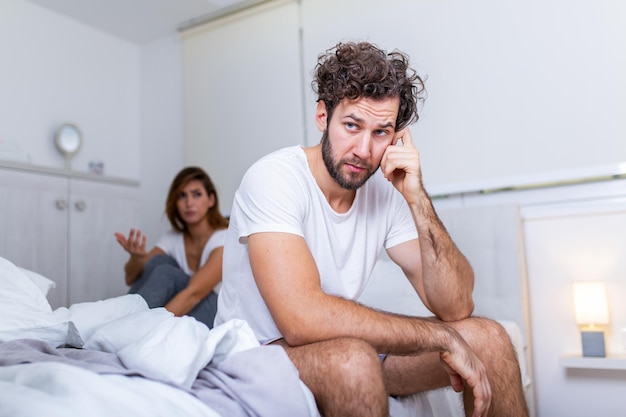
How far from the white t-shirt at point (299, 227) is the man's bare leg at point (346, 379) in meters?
0.31

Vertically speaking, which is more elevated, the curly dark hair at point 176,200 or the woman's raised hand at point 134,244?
the curly dark hair at point 176,200

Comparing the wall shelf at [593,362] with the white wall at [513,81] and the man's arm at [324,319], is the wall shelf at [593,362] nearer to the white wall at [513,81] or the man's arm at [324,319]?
the white wall at [513,81]

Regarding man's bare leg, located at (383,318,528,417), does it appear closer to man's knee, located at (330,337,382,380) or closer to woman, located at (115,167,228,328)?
man's knee, located at (330,337,382,380)

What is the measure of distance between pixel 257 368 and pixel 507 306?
5.31ft

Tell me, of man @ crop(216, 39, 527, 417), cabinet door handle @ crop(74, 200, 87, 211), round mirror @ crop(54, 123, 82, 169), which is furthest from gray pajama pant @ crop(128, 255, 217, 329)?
man @ crop(216, 39, 527, 417)

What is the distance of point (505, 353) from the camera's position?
4.99 ft

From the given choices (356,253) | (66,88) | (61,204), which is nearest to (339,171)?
(356,253)

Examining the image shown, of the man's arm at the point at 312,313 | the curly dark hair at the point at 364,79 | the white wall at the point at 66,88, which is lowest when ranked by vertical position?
the man's arm at the point at 312,313

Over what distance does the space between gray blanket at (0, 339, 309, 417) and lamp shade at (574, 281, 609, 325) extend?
159cm

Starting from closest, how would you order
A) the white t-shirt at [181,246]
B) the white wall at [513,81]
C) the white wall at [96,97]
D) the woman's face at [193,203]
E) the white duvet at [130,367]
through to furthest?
the white duvet at [130,367] → the white wall at [513,81] → the white t-shirt at [181,246] → the woman's face at [193,203] → the white wall at [96,97]

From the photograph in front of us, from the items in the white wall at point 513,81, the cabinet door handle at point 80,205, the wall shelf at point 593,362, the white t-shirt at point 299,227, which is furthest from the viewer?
the cabinet door handle at point 80,205

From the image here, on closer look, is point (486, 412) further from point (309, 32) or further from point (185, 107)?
point (185, 107)

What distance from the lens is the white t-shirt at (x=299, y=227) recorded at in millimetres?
1482

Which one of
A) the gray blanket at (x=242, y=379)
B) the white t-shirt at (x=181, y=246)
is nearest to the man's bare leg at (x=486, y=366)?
the gray blanket at (x=242, y=379)
